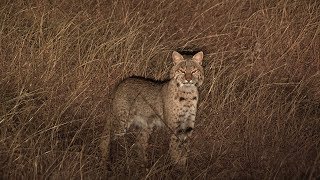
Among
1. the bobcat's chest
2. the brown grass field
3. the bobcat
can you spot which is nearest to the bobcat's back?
the bobcat

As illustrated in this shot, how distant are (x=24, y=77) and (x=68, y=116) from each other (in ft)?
2.20

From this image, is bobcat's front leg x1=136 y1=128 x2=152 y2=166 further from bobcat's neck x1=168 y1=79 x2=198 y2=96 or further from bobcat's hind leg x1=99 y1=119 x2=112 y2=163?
bobcat's neck x1=168 y1=79 x2=198 y2=96

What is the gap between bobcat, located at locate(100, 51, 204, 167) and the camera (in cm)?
461

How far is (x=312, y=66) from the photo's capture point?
5.59 m

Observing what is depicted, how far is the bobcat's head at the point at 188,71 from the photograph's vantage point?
4609 millimetres

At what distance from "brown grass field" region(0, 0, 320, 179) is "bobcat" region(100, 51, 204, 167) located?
0.12 meters

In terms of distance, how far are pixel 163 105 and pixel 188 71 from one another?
0.41 metres

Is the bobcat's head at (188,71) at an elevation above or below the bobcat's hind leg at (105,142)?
above

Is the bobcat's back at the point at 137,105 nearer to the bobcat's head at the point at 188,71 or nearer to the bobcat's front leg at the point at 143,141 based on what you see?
the bobcat's front leg at the point at 143,141

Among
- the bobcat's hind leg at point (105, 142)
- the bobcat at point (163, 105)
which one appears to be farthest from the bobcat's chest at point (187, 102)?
the bobcat's hind leg at point (105, 142)

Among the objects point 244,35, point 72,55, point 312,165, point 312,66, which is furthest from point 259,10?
point 312,165

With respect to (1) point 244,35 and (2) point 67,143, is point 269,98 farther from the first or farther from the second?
(2) point 67,143

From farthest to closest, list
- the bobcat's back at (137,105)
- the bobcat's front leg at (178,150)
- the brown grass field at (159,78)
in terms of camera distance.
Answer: the bobcat's back at (137,105)
the bobcat's front leg at (178,150)
the brown grass field at (159,78)

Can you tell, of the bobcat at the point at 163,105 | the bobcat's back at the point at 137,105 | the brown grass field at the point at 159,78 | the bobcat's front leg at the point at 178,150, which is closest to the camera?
the brown grass field at the point at 159,78
